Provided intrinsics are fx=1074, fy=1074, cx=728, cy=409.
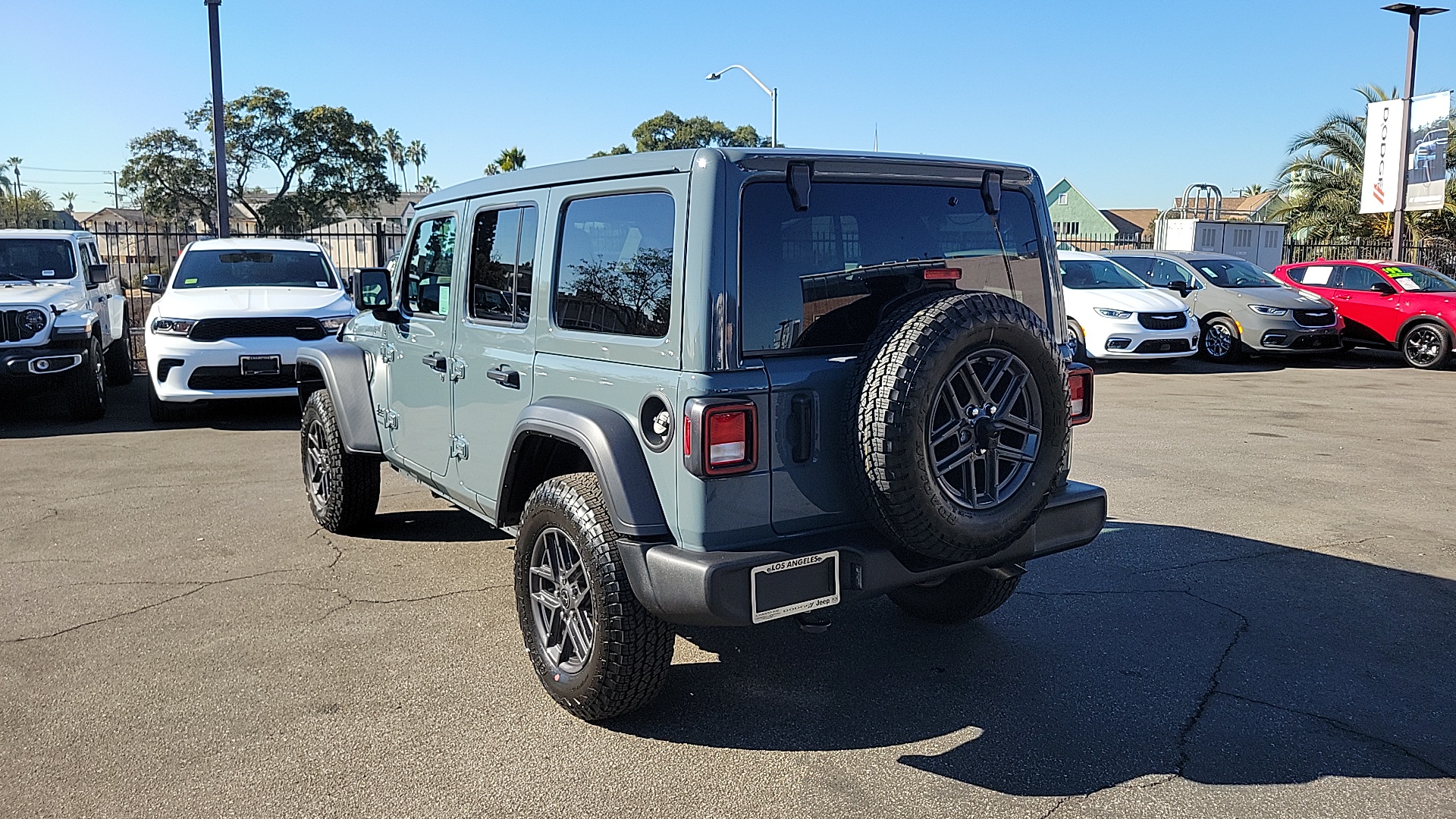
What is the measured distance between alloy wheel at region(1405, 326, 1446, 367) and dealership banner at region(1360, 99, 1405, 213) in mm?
7475

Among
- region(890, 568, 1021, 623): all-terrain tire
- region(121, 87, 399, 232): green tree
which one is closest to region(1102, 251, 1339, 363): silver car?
region(890, 568, 1021, 623): all-terrain tire

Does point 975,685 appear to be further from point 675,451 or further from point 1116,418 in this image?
point 1116,418

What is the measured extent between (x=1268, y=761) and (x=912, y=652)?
4.42ft

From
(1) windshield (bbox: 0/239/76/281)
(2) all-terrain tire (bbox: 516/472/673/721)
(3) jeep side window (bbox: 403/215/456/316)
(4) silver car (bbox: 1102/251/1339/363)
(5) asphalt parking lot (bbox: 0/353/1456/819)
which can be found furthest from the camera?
(4) silver car (bbox: 1102/251/1339/363)

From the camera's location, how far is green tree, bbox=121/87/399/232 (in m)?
48.9

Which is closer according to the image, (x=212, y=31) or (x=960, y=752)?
(x=960, y=752)

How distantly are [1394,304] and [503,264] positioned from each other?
15.2 m

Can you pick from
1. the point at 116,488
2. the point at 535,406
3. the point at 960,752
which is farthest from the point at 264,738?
the point at 116,488

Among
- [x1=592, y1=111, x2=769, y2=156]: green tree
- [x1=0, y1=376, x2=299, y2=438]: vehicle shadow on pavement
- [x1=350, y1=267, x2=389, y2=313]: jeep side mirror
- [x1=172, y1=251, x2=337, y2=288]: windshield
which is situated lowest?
[x1=0, y1=376, x2=299, y2=438]: vehicle shadow on pavement

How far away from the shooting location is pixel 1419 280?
51.0ft

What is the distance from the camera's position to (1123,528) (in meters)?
6.21

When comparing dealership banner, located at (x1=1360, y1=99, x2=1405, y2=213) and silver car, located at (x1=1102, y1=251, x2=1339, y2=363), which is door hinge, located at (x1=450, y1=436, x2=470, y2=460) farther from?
dealership banner, located at (x1=1360, y1=99, x2=1405, y2=213)

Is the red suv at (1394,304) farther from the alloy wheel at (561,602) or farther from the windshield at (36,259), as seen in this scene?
the windshield at (36,259)

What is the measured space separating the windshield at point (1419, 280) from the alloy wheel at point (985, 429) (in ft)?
48.4
